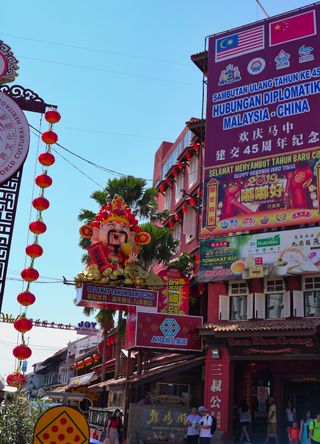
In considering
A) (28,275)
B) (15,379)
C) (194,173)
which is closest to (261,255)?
(194,173)

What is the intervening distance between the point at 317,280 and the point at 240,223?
13.6 ft

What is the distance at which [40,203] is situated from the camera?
14344 mm

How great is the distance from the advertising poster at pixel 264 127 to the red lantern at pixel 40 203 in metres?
13.1

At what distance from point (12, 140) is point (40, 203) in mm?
2300

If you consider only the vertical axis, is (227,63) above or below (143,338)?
above

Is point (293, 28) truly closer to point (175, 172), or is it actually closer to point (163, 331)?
point (175, 172)

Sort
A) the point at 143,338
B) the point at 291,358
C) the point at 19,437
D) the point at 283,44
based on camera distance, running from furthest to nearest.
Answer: the point at 283,44
the point at 143,338
the point at 291,358
the point at 19,437

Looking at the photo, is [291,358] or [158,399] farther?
[158,399]

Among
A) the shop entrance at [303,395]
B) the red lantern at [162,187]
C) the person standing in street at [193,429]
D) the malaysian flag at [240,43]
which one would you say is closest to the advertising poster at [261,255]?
the shop entrance at [303,395]

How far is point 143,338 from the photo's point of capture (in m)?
25.3

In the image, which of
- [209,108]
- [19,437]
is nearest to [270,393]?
[209,108]

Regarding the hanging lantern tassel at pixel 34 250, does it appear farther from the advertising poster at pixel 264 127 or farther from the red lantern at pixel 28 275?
the advertising poster at pixel 264 127

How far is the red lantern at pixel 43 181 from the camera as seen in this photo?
1436 centimetres

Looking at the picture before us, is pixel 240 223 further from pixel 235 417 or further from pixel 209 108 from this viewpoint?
pixel 235 417
